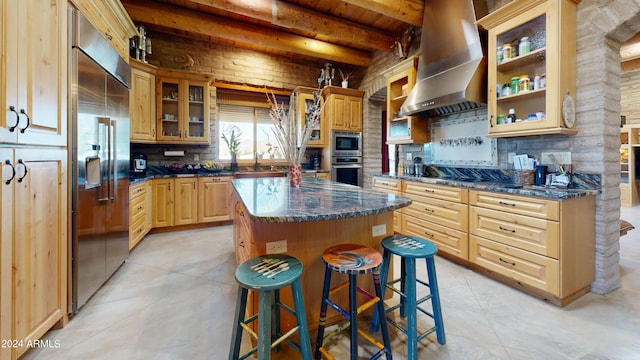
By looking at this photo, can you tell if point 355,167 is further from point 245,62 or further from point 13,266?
point 13,266

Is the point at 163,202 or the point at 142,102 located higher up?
the point at 142,102

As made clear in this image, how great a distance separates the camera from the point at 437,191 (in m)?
2.96

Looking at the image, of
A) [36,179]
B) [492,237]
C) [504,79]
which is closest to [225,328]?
[36,179]

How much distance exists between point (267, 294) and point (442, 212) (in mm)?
2382

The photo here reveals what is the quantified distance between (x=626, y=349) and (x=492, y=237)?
1009 millimetres

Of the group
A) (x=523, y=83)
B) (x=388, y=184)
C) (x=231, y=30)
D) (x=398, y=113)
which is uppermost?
(x=231, y=30)

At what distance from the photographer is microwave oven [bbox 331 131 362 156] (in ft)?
16.7

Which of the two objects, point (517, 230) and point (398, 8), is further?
point (398, 8)

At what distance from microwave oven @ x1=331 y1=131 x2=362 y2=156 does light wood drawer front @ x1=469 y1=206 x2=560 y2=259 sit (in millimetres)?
2911

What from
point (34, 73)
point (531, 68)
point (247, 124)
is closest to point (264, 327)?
point (34, 73)

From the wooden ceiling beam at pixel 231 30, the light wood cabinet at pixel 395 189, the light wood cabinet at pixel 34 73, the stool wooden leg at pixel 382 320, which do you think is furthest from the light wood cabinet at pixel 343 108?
the stool wooden leg at pixel 382 320

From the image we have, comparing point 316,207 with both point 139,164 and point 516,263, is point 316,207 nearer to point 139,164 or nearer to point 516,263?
point 516,263

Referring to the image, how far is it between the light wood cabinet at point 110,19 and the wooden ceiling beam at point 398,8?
243 centimetres

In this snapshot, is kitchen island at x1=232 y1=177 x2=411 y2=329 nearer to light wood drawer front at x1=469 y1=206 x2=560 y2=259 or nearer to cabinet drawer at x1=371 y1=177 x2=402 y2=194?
light wood drawer front at x1=469 y1=206 x2=560 y2=259
